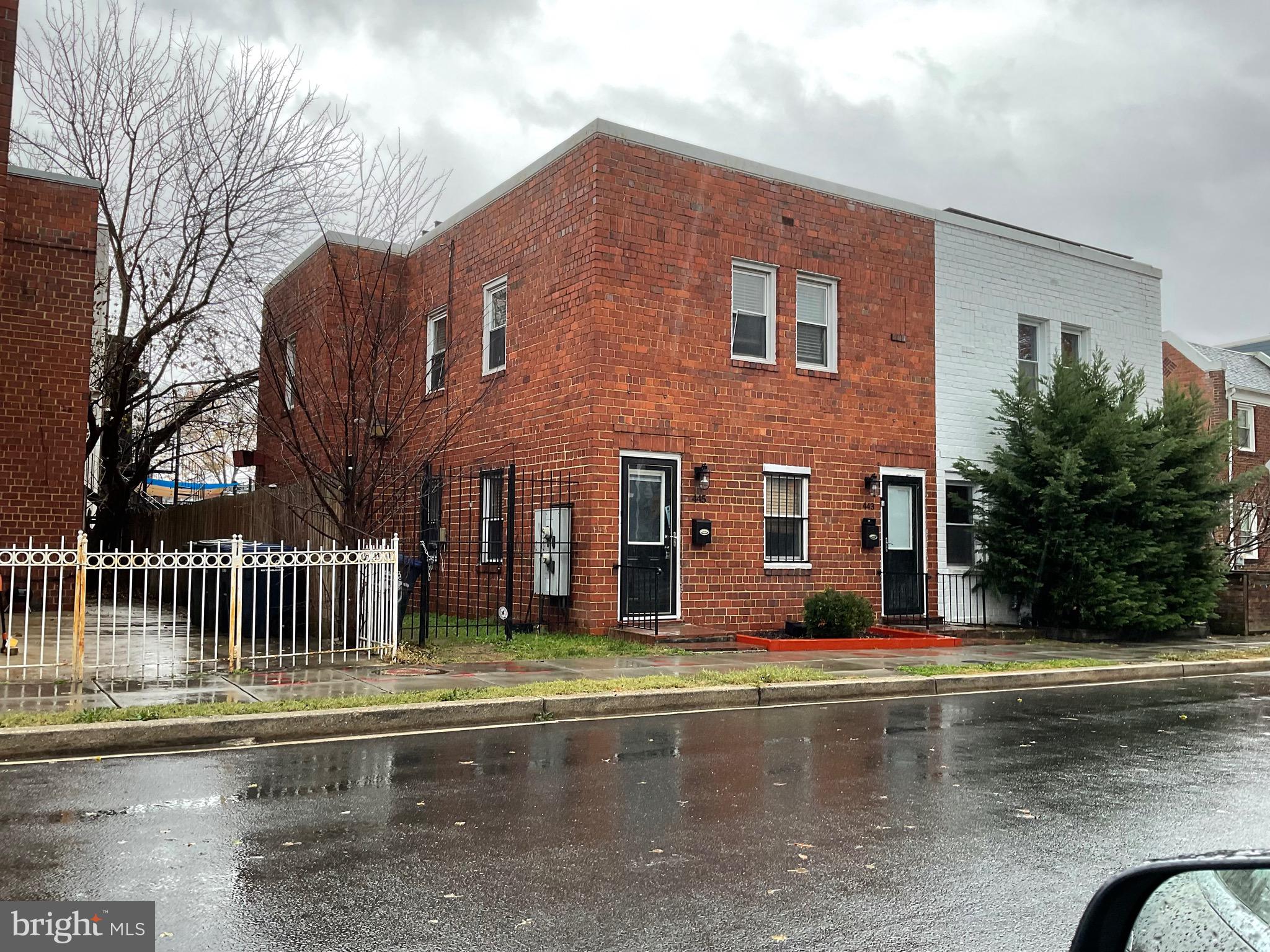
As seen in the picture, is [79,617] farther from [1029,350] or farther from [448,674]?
[1029,350]

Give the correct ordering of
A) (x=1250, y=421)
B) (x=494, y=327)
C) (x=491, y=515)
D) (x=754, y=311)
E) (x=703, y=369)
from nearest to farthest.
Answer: (x=703, y=369)
(x=754, y=311)
(x=491, y=515)
(x=494, y=327)
(x=1250, y=421)

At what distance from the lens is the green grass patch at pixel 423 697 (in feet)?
27.0

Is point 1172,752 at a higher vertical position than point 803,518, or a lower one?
lower

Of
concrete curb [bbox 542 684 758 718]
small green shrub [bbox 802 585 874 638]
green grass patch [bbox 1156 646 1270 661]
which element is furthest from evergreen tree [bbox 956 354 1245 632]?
concrete curb [bbox 542 684 758 718]

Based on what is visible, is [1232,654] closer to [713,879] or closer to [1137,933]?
[713,879]

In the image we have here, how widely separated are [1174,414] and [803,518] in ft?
22.4

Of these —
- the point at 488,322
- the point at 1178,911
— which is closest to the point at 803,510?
the point at 488,322

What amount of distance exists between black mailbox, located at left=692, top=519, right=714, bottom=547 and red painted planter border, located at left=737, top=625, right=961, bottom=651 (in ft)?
4.77

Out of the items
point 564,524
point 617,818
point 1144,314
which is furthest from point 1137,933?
point 1144,314

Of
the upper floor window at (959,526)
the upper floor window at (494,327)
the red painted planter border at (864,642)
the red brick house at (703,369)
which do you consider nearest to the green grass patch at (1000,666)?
the red painted planter border at (864,642)

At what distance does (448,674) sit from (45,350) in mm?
10513

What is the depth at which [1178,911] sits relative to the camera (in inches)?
65.7

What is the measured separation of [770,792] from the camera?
259 inches

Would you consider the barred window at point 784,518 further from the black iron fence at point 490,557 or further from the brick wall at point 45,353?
the brick wall at point 45,353
